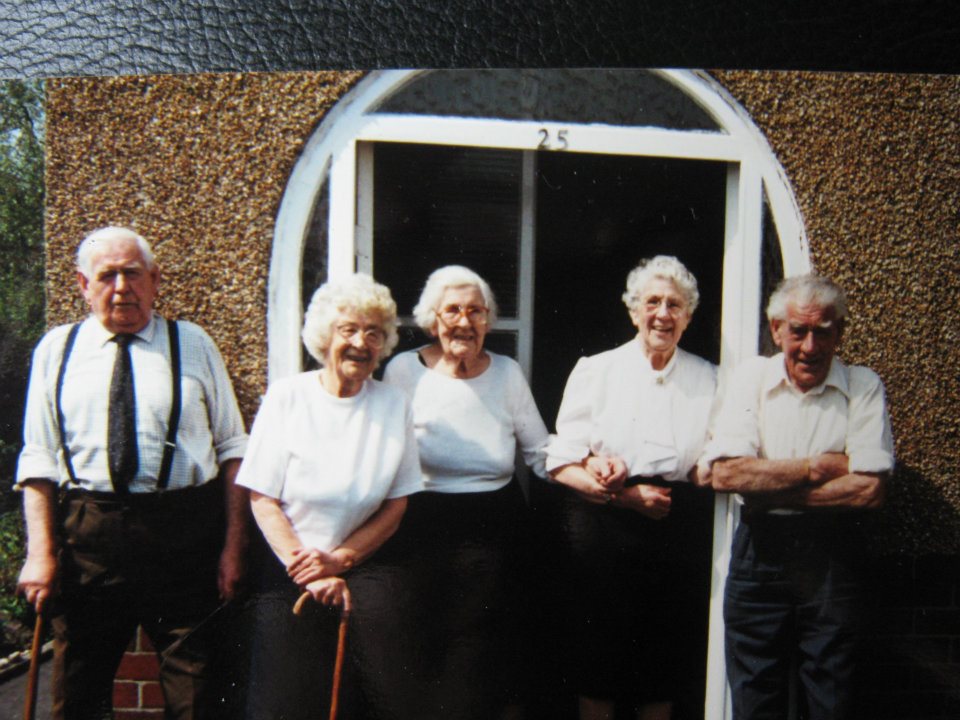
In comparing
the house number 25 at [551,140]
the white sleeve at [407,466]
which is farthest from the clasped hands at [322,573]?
the house number 25 at [551,140]

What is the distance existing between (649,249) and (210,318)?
0.59 metres

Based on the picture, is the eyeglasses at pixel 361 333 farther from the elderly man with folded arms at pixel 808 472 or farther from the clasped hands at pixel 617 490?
the elderly man with folded arms at pixel 808 472

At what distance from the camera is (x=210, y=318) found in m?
1.08

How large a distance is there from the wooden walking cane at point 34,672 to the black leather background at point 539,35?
857mm

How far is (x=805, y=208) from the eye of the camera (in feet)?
3.62

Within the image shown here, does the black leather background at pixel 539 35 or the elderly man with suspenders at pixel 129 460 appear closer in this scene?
the elderly man with suspenders at pixel 129 460

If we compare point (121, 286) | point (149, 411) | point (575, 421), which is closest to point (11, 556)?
point (149, 411)

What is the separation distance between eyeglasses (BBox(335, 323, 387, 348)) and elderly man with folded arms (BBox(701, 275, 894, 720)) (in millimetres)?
460

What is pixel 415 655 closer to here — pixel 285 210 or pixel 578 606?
pixel 578 606

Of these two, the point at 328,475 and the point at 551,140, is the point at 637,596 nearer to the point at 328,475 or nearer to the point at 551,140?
the point at 328,475

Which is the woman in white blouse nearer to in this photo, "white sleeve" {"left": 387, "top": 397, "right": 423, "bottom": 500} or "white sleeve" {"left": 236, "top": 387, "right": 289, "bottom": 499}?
"white sleeve" {"left": 387, "top": 397, "right": 423, "bottom": 500}

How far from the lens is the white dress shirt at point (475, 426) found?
109cm

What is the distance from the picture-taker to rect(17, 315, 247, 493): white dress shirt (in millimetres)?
1076

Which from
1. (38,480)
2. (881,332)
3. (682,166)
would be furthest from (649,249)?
(38,480)
